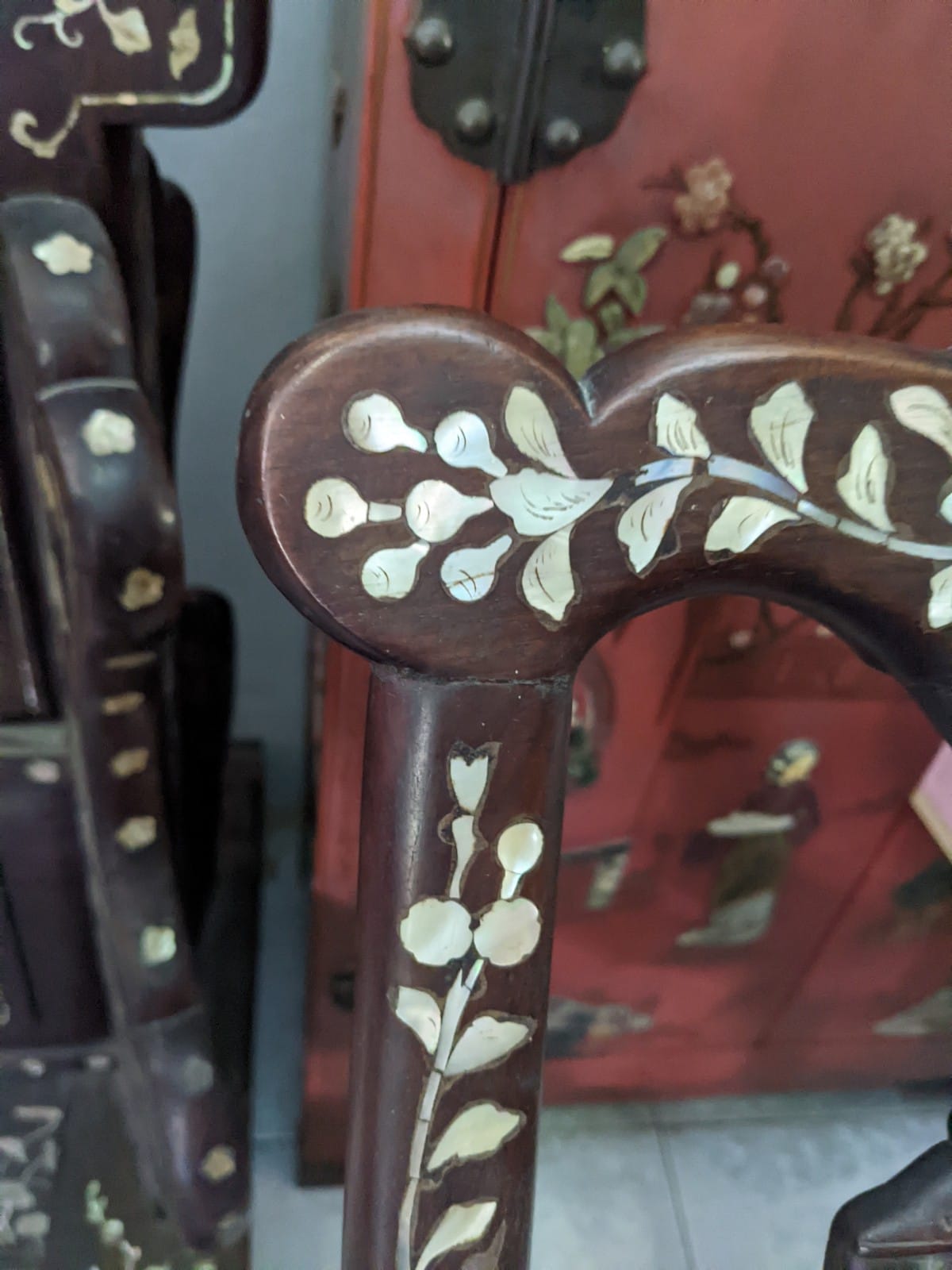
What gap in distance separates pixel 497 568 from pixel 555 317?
0.94 ft

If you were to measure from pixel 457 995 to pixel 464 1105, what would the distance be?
42 mm

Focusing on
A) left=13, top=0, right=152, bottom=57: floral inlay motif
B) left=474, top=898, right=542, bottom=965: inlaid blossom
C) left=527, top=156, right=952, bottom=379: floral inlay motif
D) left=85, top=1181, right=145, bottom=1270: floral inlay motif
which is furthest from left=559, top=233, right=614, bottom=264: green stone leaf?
left=85, top=1181, right=145, bottom=1270: floral inlay motif

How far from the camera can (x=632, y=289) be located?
0.51 m

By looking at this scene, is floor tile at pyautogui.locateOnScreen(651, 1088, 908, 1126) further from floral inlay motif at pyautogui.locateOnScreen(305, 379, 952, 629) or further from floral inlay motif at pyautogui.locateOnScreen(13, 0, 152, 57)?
floral inlay motif at pyautogui.locateOnScreen(13, 0, 152, 57)

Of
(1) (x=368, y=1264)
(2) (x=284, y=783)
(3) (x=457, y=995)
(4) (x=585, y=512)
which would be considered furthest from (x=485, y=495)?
(2) (x=284, y=783)

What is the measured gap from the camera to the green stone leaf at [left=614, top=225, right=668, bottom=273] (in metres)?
0.49

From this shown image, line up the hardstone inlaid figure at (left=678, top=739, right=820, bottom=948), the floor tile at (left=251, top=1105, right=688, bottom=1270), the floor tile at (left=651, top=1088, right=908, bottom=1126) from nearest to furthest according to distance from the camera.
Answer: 1. the hardstone inlaid figure at (left=678, top=739, right=820, bottom=948)
2. the floor tile at (left=251, top=1105, right=688, bottom=1270)
3. the floor tile at (left=651, top=1088, right=908, bottom=1126)

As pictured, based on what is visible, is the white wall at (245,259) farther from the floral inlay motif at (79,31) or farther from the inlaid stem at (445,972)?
the inlaid stem at (445,972)

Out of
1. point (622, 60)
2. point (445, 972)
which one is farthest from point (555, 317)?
point (445, 972)

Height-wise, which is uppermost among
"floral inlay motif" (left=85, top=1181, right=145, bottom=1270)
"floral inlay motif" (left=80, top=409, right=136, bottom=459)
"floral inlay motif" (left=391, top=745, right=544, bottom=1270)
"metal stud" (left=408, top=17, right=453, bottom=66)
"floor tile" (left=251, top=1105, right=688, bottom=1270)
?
"metal stud" (left=408, top=17, right=453, bottom=66)

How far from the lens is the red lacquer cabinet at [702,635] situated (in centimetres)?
45

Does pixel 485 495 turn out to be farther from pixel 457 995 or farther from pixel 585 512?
pixel 457 995

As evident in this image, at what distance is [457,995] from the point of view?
1.05 ft

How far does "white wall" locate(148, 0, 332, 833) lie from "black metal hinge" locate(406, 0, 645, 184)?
0.34 metres
